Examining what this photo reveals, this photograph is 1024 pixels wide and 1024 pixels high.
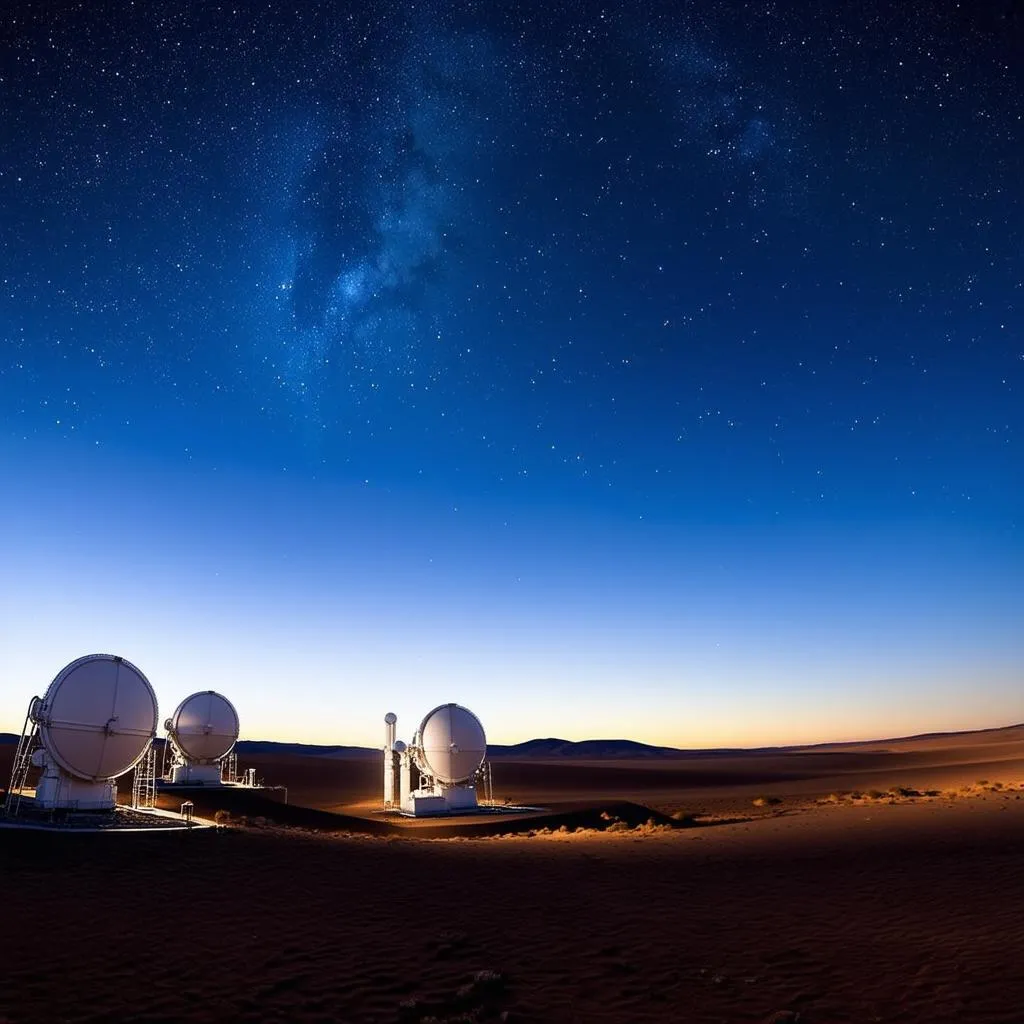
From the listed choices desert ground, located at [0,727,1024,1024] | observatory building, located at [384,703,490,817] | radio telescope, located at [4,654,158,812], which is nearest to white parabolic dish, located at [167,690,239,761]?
observatory building, located at [384,703,490,817]

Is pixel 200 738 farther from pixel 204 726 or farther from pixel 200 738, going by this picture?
pixel 204 726

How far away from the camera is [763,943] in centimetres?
1030

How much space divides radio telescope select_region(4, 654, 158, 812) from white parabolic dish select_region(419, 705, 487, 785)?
14.7 meters

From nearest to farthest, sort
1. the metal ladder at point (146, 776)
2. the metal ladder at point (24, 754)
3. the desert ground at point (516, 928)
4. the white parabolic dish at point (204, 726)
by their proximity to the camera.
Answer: the desert ground at point (516, 928) → the metal ladder at point (24, 754) → the metal ladder at point (146, 776) → the white parabolic dish at point (204, 726)

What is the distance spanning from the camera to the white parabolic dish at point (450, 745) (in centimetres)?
3394

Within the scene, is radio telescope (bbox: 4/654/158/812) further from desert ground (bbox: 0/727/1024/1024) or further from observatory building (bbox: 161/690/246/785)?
observatory building (bbox: 161/690/246/785)

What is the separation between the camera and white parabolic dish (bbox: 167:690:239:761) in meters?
33.7

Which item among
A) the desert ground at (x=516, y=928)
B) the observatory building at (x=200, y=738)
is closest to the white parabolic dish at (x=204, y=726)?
the observatory building at (x=200, y=738)

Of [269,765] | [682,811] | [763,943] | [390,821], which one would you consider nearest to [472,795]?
[390,821]

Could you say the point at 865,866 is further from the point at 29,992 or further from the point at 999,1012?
the point at 29,992

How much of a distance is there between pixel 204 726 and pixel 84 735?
14055 millimetres

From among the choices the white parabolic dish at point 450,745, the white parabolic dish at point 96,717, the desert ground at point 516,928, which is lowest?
the desert ground at point 516,928

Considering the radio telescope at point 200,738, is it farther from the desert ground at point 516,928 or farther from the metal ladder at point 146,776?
the desert ground at point 516,928

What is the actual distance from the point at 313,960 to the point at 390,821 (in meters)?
23.8
